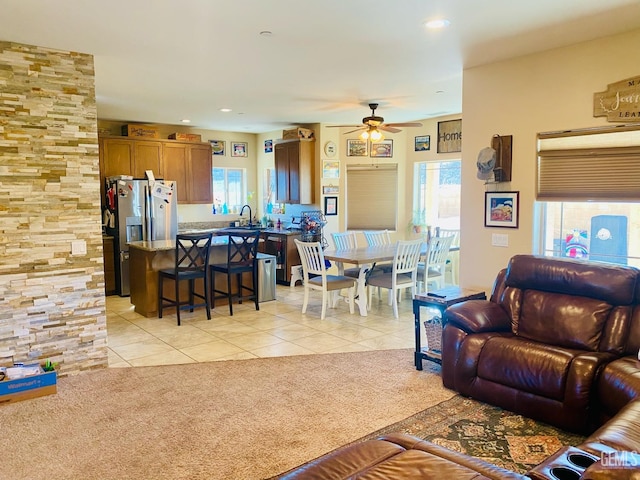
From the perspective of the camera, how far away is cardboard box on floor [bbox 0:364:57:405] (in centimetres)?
351

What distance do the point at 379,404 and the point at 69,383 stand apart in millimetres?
2442

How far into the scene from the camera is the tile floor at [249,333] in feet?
15.2

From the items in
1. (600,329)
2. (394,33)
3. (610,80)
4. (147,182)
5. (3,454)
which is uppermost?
(394,33)

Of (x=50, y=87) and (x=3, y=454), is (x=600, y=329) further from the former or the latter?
(x=50, y=87)

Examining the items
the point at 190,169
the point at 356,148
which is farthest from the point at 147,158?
the point at 356,148

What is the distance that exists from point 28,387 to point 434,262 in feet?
15.1

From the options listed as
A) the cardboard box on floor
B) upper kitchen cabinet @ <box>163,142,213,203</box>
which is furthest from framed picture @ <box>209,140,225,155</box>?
the cardboard box on floor

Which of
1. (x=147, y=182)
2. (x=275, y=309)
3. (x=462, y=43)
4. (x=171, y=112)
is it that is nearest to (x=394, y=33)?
(x=462, y=43)

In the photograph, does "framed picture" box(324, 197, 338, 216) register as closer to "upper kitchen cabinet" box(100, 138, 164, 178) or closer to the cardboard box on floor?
"upper kitchen cabinet" box(100, 138, 164, 178)

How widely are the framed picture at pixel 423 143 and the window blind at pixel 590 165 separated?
144 inches

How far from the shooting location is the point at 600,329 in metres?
3.31

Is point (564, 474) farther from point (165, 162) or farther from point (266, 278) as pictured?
point (165, 162)

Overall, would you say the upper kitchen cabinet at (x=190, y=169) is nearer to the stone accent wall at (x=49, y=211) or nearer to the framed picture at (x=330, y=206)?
the framed picture at (x=330, y=206)

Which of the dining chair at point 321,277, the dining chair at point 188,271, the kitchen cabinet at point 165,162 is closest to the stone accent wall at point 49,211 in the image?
the dining chair at point 188,271
